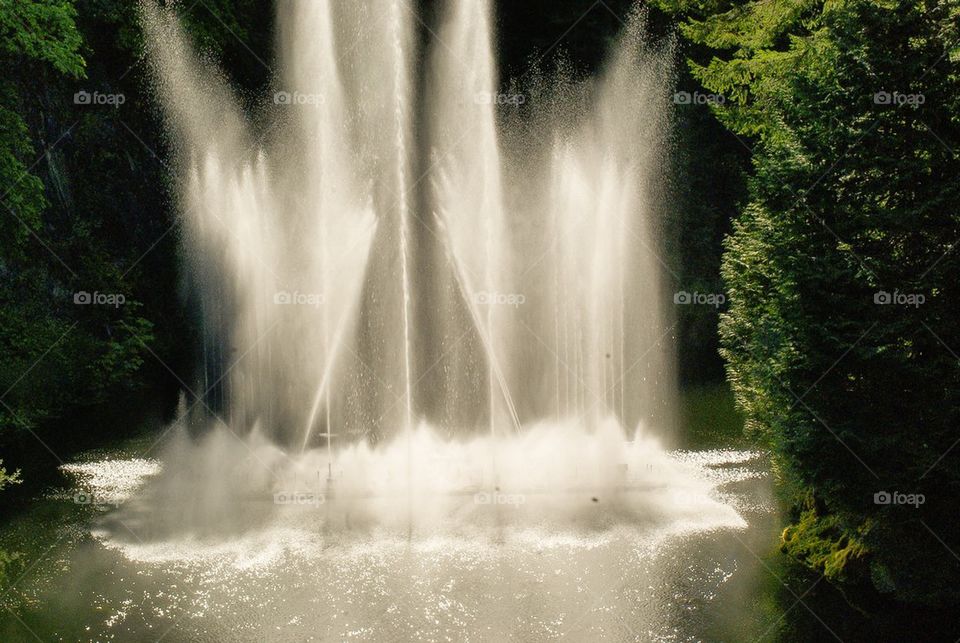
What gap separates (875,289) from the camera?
9359 millimetres

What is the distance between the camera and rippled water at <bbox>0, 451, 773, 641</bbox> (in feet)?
29.3

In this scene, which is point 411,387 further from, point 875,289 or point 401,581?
point 875,289

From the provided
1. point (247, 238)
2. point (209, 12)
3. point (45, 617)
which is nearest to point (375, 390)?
point (247, 238)

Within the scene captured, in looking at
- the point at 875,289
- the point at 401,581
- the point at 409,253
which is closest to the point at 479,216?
the point at 409,253

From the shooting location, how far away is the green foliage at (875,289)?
9.08 meters

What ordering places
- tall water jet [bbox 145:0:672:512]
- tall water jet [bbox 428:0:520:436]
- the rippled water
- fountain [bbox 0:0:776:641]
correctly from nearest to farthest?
the rippled water < fountain [bbox 0:0:776:641] < tall water jet [bbox 428:0:520:436] < tall water jet [bbox 145:0:672:512]

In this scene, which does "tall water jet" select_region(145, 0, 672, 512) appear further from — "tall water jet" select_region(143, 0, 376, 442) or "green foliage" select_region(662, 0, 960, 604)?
"green foliage" select_region(662, 0, 960, 604)

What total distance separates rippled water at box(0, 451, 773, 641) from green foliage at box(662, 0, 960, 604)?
1.94 m

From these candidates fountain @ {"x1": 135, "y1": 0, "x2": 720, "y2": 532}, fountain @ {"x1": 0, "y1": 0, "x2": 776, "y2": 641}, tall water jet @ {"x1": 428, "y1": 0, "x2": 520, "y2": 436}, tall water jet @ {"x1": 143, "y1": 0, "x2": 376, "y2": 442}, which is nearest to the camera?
fountain @ {"x1": 0, "y1": 0, "x2": 776, "y2": 641}

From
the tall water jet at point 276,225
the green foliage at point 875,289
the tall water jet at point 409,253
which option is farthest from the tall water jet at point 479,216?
the green foliage at point 875,289

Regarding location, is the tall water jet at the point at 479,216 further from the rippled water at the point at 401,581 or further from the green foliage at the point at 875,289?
the green foliage at the point at 875,289

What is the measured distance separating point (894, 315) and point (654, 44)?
20.4 metres

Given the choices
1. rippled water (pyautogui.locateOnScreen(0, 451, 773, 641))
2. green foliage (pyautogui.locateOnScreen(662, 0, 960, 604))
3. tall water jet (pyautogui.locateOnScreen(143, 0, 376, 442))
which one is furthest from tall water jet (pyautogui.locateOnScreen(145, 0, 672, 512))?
green foliage (pyautogui.locateOnScreen(662, 0, 960, 604))

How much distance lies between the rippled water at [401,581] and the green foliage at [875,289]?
1.94m
